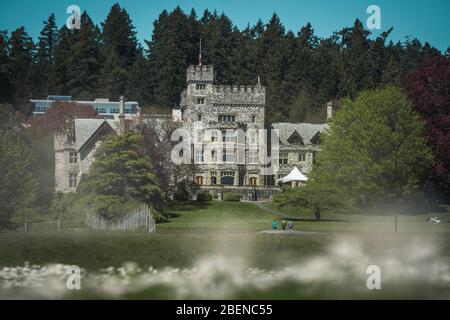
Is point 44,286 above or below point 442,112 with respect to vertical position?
below

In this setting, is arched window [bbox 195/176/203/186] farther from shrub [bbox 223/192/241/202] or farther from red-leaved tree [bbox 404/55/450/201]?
red-leaved tree [bbox 404/55/450/201]

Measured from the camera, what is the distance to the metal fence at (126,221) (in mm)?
47156

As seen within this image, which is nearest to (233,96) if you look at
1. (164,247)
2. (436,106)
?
(436,106)

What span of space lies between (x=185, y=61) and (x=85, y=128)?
30.0 m

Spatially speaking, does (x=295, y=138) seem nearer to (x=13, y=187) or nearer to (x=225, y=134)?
(x=225, y=134)

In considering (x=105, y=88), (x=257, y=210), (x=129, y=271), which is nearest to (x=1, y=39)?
(x=105, y=88)

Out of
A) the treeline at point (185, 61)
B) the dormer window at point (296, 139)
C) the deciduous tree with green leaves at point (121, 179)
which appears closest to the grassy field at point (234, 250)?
the deciduous tree with green leaves at point (121, 179)

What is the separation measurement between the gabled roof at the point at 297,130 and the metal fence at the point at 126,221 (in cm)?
2959

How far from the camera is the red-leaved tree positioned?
64000mm

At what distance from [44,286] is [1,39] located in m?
70.4

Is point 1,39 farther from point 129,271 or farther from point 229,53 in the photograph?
point 129,271

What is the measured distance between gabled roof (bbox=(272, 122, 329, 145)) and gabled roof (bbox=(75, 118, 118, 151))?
566 inches

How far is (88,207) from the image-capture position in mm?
49750

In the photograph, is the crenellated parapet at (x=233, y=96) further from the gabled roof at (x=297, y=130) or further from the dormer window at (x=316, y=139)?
the dormer window at (x=316, y=139)
